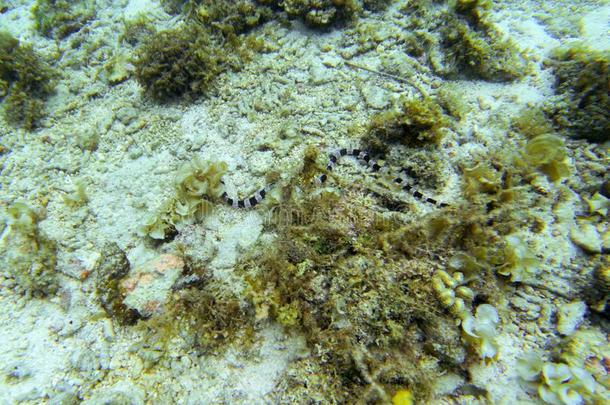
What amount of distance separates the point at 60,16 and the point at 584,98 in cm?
825

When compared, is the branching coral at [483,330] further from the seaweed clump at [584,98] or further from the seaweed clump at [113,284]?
the seaweed clump at [113,284]

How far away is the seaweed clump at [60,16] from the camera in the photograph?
19.9ft

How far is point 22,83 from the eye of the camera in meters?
5.07

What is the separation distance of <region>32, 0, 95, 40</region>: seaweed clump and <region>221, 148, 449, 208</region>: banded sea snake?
16.7 feet

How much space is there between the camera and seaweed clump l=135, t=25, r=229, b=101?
4594mm

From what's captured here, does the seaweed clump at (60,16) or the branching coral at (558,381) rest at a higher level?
the seaweed clump at (60,16)

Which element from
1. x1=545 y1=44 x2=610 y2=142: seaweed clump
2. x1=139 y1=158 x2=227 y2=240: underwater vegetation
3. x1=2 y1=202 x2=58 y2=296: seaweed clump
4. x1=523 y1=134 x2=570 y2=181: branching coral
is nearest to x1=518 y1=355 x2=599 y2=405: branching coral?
x1=523 y1=134 x2=570 y2=181: branching coral

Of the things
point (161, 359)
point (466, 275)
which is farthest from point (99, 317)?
point (466, 275)

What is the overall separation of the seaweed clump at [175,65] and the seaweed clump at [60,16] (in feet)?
8.25

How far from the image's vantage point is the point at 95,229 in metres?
3.88

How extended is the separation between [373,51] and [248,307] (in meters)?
4.05

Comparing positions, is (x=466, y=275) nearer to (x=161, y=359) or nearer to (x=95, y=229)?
(x=161, y=359)

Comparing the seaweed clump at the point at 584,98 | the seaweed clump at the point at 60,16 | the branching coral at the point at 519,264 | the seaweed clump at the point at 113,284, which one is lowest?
the seaweed clump at the point at 113,284

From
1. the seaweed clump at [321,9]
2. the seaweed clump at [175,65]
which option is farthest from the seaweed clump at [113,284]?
the seaweed clump at [321,9]
